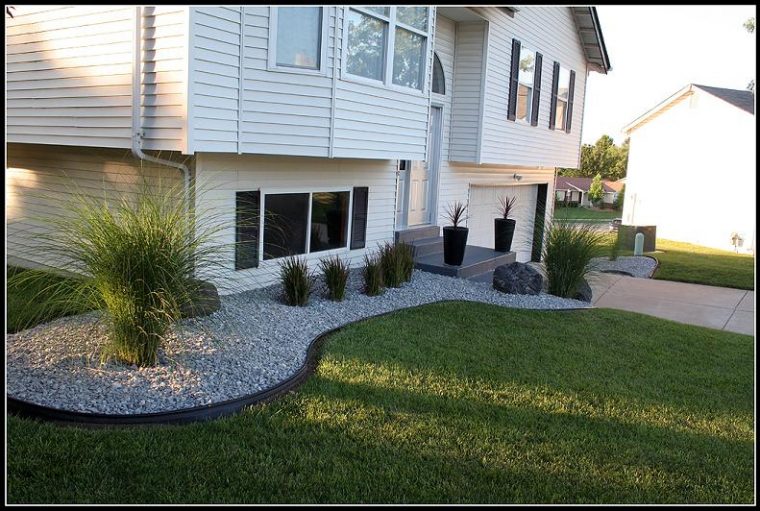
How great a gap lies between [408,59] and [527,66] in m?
5.18

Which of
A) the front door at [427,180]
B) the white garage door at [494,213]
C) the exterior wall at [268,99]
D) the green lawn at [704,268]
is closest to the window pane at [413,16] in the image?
the exterior wall at [268,99]

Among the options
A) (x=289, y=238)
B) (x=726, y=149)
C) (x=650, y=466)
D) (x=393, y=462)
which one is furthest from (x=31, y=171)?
(x=726, y=149)

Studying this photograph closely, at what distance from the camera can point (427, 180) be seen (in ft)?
40.9

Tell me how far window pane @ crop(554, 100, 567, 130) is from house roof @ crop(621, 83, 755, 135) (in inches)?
380

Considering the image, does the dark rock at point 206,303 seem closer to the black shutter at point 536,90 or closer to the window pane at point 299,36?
the window pane at point 299,36

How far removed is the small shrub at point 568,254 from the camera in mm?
9461

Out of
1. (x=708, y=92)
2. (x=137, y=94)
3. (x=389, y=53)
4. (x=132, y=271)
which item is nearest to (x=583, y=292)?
(x=389, y=53)

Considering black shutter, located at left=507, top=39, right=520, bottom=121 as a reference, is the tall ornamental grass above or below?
below

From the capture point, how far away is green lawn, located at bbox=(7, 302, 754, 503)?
136 inches

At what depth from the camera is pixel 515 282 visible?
364 inches

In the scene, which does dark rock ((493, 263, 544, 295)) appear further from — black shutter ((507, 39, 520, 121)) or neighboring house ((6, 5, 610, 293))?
black shutter ((507, 39, 520, 121))

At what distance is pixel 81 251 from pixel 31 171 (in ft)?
19.5

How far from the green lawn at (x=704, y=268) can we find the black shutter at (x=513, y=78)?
4.64 m

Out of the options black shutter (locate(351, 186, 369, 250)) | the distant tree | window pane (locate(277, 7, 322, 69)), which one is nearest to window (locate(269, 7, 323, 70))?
window pane (locate(277, 7, 322, 69))
